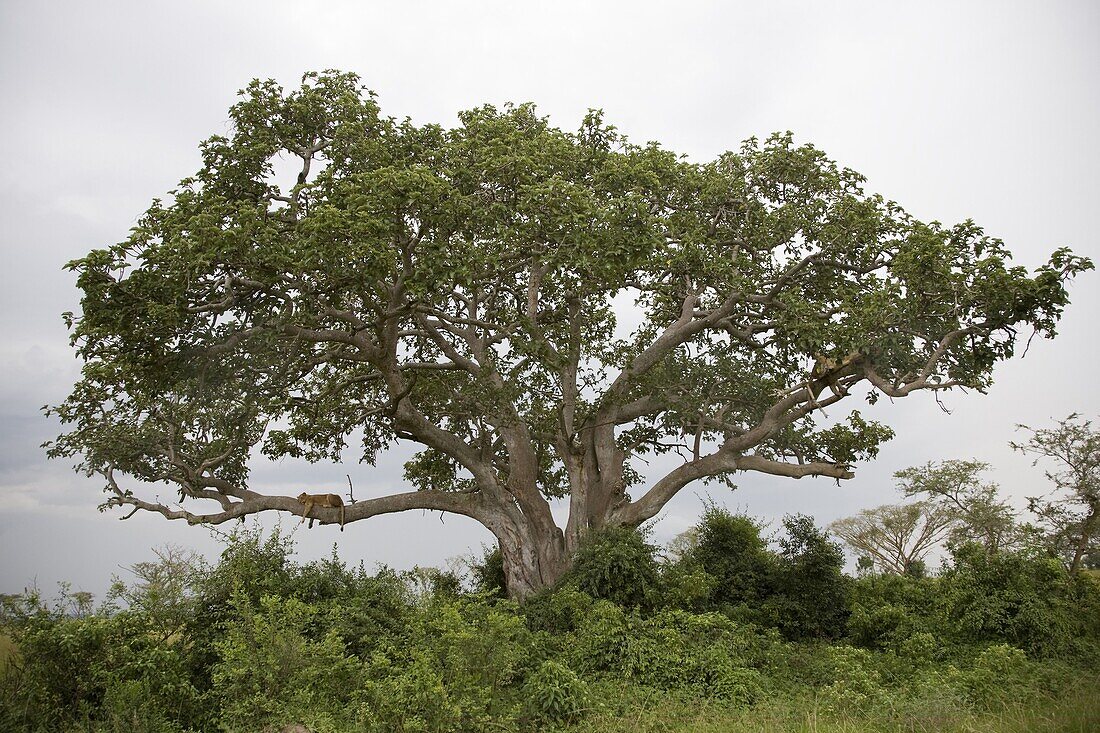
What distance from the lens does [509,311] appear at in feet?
52.8

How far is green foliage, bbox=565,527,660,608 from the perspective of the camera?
44.4 ft

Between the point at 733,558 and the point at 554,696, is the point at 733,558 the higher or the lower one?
the higher one

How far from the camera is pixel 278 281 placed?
39.3ft

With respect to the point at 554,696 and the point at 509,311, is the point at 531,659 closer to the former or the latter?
the point at 554,696

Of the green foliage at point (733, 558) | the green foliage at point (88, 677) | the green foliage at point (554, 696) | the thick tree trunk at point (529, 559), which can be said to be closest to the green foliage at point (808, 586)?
the green foliage at point (733, 558)

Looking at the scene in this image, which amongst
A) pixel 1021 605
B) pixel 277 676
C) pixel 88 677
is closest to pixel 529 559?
pixel 277 676

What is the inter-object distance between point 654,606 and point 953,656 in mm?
4854

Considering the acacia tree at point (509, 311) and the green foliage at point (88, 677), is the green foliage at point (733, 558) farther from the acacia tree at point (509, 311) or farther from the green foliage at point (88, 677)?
the green foliage at point (88, 677)

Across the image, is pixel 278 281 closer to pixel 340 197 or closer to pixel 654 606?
pixel 340 197

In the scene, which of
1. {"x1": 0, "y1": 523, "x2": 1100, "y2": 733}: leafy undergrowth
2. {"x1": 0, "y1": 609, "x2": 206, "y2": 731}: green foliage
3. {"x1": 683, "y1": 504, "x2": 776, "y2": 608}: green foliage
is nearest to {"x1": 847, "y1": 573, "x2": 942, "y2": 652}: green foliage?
{"x1": 0, "y1": 523, "x2": 1100, "y2": 733}: leafy undergrowth

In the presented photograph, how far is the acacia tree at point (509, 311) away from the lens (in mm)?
11680

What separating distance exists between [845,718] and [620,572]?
17.1 feet

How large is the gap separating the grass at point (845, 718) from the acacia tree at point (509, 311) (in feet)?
18.9

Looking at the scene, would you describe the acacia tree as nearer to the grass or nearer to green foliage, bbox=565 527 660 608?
green foliage, bbox=565 527 660 608
